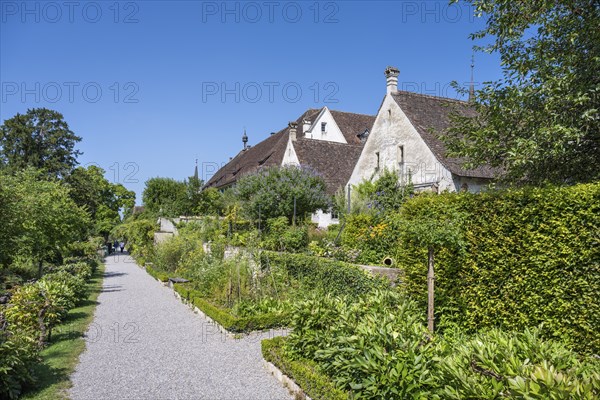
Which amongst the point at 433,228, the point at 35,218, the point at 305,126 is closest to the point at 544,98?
the point at 433,228

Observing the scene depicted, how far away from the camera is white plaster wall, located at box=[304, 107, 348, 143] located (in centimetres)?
3600

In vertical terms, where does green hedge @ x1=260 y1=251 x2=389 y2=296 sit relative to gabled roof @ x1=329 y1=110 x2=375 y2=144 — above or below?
below

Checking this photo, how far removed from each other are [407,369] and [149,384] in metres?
4.36

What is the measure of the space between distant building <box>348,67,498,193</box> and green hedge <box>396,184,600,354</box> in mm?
11322

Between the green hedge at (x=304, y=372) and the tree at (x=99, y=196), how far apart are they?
87.1ft

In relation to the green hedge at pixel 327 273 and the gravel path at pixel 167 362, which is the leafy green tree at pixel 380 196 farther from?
the gravel path at pixel 167 362

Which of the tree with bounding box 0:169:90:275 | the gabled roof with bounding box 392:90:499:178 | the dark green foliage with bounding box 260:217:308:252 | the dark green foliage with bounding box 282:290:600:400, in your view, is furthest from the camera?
the gabled roof with bounding box 392:90:499:178

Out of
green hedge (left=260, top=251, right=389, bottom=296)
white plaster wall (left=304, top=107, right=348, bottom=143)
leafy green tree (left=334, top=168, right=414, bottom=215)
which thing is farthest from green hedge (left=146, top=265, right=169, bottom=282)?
white plaster wall (left=304, top=107, right=348, bottom=143)

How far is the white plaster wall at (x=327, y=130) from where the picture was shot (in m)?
36.0

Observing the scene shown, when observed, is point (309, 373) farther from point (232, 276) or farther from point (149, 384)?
point (232, 276)

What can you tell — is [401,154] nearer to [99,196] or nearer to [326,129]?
[326,129]

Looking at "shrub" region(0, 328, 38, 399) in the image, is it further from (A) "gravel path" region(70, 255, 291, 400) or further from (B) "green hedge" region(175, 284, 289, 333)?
(B) "green hedge" region(175, 284, 289, 333)

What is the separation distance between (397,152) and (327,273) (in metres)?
12.9

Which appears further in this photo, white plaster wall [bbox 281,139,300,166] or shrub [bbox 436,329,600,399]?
white plaster wall [bbox 281,139,300,166]
